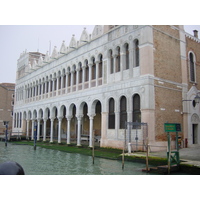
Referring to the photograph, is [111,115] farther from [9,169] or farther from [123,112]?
[9,169]

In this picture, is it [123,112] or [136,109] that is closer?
[136,109]

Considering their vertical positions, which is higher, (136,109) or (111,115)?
(136,109)

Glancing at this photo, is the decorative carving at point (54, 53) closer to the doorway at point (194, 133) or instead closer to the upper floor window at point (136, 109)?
the upper floor window at point (136, 109)

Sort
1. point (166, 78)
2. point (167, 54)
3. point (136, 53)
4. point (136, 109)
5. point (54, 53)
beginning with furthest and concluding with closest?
point (54, 53), point (167, 54), point (136, 53), point (166, 78), point (136, 109)

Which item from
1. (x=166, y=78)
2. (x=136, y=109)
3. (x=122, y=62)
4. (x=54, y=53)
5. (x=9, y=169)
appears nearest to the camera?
(x=9, y=169)

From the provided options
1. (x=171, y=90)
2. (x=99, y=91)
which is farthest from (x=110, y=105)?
(x=171, y=90)

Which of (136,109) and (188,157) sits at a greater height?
(136,109)

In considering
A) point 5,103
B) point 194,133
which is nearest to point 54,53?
point 5,103

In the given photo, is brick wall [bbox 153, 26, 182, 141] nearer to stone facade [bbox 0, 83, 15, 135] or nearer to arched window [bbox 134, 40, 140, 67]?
arched window [bbox 134, 40, 140, 67]

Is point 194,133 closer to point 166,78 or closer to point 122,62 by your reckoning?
point 166,78

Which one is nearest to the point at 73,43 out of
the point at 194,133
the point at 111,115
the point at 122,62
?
the point at 122,62

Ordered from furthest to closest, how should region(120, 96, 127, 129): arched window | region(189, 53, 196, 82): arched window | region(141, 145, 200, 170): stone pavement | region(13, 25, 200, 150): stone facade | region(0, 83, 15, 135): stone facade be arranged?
region(0, 83, 15, 135): stone facade < region(189, 53, 196, 82): arched window < region(120, 96, 127, 129): arched window < region(13, 25, 200, 150): stone facade < region(141, 145, 200, 170): stone pavement

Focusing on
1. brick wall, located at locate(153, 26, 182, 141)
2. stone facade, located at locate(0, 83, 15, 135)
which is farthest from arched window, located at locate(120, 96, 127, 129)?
stone facade, located at locate(0, 83, 15, 135)

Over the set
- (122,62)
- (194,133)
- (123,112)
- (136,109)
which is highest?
(122,62)
